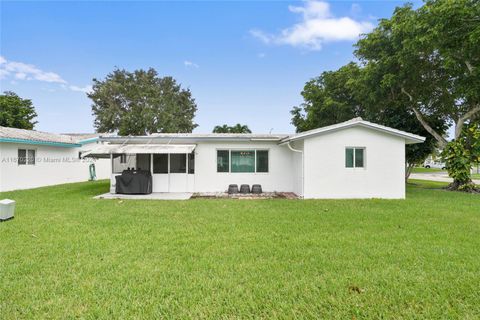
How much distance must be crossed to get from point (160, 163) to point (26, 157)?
11055 mm

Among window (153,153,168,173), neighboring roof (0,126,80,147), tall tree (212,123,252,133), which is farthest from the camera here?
tall tree (212,123,252,133)

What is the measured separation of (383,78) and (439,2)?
487 cm

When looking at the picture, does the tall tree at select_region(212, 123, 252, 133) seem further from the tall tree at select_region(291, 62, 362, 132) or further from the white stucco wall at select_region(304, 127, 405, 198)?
the white stucco wall at select_region(304, 127, 405, 198)

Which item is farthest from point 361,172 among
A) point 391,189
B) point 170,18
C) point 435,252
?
point 170,18

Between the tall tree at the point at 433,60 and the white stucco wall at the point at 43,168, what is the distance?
25831 millimetres

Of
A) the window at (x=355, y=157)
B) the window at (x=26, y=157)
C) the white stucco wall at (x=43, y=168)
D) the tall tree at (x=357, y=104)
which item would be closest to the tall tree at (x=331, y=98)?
the tall tree at (x=357, y=104)

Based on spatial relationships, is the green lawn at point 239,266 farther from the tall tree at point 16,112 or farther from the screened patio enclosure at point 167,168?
the tall tree at point 16,112

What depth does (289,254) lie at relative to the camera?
6094 millimetres

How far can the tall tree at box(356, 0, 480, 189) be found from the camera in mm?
15219

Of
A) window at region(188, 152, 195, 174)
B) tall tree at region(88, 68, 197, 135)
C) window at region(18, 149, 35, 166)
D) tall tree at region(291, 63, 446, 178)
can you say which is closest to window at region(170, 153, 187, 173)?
window at region(188, 152, 195, 174)

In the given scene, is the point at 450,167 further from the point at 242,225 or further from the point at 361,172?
the point at 242,225

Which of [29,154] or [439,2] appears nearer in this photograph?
[439,2]

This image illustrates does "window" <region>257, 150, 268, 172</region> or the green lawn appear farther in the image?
"window" <region>257, 150, 268, 172</region>

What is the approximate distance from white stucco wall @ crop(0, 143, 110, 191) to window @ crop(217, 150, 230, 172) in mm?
14464
